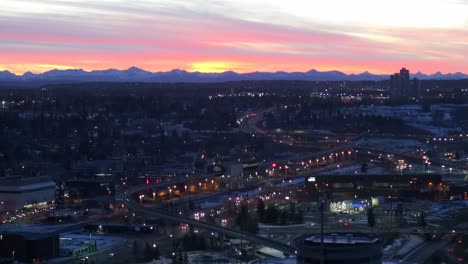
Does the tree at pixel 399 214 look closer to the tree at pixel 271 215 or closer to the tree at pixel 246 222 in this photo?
the tree at pixel 271 215

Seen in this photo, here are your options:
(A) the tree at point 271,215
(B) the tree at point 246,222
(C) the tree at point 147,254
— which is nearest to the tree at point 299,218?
(A) the tree at point 271,215

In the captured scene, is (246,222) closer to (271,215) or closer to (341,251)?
(271,215)

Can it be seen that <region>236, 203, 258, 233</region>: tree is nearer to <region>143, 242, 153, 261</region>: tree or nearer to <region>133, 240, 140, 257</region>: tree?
<region>133, 240, 140, 257</region>: tree

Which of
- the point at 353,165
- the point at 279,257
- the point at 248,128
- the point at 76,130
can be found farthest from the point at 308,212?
the point at 248,128

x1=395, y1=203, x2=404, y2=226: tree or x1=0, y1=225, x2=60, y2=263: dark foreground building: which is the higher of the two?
x1=0, y1=225, x2=60, y2=263: dark foreground building

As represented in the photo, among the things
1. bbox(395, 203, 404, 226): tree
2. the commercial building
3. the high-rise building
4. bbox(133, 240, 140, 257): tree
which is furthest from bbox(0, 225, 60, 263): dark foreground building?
the high-rise building
